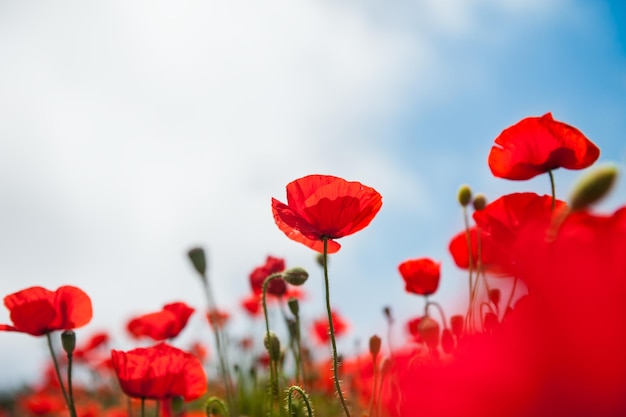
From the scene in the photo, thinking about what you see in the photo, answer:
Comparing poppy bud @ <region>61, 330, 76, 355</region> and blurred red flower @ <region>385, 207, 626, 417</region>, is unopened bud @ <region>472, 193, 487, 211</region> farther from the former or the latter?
blurred red flower @ <region>385, 207, 626, 417</region>

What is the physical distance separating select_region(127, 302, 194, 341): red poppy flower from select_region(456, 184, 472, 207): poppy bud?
107 cm

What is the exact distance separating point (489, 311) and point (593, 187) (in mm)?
622

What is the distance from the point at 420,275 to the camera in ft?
6.89

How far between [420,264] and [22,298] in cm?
127

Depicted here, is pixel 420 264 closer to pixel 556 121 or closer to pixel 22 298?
pixel 556 121

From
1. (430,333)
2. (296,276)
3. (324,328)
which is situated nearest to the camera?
(430,333)

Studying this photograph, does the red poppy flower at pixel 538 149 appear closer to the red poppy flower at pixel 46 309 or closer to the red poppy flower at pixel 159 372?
the red poppy flower at pixel 159 372

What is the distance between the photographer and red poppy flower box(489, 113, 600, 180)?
134 cm

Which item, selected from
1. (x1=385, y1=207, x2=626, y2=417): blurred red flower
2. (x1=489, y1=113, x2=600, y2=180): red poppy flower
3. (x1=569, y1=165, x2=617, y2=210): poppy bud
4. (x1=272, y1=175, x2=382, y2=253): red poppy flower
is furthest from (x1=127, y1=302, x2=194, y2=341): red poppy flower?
(x1=385, y1=207, x2=626, y2=417): blurred red flower

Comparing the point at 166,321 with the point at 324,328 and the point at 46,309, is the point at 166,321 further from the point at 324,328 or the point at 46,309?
the point at 324,328

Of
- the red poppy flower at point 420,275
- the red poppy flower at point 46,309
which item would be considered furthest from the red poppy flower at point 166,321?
the red poppy flower at point 420,275

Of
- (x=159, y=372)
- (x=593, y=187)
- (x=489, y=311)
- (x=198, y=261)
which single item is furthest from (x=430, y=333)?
(x=198, y=261)

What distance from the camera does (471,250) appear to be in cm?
177

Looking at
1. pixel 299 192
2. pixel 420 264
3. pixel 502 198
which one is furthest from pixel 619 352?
pixel 420 264
